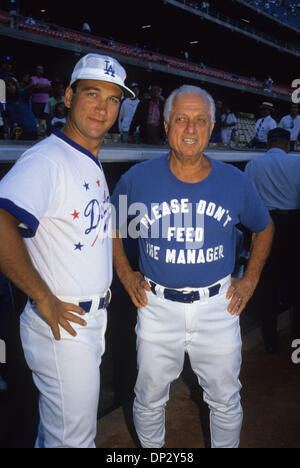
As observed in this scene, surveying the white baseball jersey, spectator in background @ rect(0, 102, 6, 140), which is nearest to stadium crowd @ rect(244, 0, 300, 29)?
spectator in background @ rect(0, 102, 6, 140)

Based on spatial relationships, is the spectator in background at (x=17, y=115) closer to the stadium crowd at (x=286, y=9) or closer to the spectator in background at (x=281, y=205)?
the spectator in background at (x=281, y=205)

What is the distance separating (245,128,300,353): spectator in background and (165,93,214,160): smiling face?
2.29m

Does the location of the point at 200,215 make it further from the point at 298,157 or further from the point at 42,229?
the point at 298,157

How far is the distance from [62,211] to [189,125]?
2.62 ft

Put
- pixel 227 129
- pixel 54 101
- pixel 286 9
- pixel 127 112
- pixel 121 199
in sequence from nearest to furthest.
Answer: pixel 121 199
pixel 54 101
pixel 127 112
pixel 227 129
pixel 286 9

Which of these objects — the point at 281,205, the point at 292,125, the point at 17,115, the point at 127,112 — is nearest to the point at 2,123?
the point at 17,115

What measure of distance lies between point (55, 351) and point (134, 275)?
70 cm

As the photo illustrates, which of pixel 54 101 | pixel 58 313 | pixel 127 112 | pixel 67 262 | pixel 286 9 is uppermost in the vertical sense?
pixel 286 9

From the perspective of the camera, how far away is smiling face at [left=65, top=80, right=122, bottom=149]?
1.75m

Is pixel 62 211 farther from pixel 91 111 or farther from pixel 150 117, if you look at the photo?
pixel 150 117

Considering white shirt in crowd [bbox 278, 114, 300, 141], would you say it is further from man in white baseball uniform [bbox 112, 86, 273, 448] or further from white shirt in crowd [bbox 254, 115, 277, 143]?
man in white baseball uniform [bbox 112, 86, 273, 448]

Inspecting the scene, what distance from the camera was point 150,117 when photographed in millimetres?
8969

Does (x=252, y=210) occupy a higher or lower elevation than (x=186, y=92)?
lower

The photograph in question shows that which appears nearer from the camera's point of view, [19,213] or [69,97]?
[19,213]
